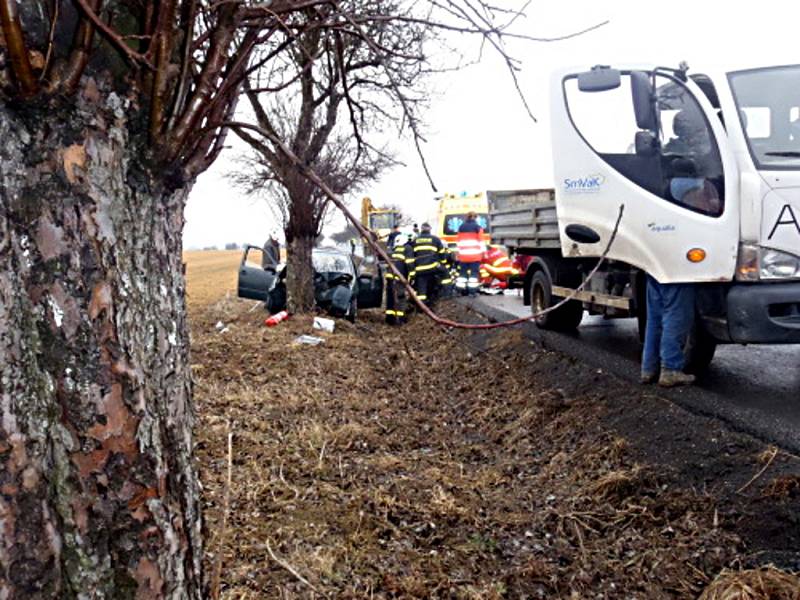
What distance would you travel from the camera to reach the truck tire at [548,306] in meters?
9.35

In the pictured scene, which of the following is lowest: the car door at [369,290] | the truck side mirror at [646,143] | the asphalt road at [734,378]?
the asphalt road at [734,378]

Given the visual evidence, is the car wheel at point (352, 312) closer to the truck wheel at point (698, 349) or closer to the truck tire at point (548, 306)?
the truck tire at point (548, 306)

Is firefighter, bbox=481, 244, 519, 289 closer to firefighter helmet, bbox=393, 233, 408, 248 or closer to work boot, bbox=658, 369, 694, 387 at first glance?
firefighter helmet, bbox=393, 233, 408, 248

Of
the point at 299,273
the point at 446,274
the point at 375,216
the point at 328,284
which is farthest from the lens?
the point at 375,216

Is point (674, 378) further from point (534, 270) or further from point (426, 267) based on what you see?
point (426, 267)

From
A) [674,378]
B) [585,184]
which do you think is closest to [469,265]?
[585,184]

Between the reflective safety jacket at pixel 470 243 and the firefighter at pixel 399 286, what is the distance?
2.23 meters

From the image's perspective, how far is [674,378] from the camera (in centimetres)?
606

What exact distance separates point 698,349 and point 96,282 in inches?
229

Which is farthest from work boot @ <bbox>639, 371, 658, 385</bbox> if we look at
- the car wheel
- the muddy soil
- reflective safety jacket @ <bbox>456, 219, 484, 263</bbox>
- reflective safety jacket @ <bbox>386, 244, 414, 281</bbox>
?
reflective safety jacket @ <bbox>456, 219, 484, 263</bbox>

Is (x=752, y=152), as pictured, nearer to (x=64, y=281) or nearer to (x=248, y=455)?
(x=248, y=455)

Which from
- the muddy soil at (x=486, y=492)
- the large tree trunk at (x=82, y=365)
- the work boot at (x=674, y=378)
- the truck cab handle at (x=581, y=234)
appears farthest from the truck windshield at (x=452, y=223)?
the large tree trunk at (x=82, y=365)

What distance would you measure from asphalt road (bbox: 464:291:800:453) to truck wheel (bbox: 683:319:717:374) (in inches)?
5.5

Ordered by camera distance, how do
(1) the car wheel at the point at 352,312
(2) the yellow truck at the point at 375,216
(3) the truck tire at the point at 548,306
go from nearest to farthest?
(3) the truck tire at the point at 548,306, (1) the car wheel at the point at 352,312, (2) the yellow truck at the point at 375,216
